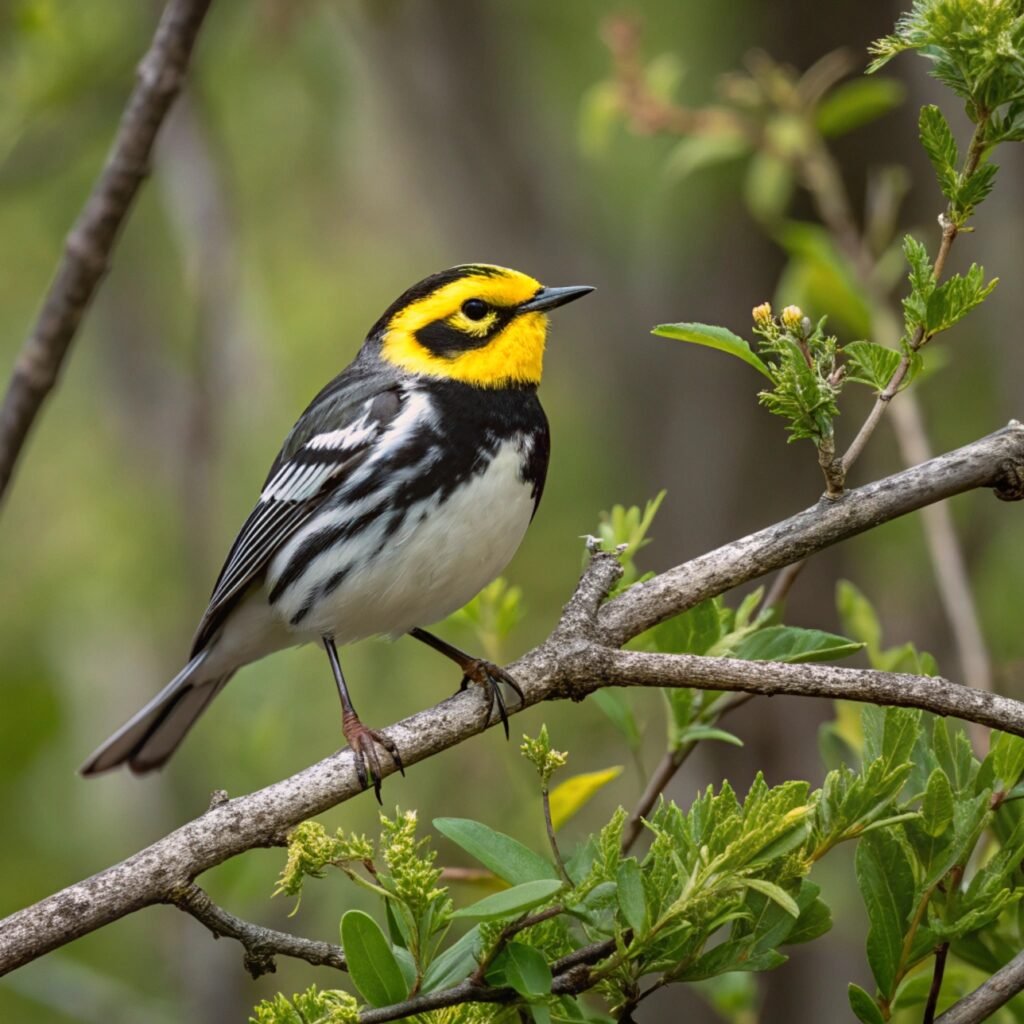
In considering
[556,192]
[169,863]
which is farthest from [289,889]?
[556,192]

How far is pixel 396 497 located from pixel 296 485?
16.5 inches

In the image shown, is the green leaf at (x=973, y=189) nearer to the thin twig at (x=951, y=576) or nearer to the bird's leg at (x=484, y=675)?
the bird's leg at (x=484, y=675)

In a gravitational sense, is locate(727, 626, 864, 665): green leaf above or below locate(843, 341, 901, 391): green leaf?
below

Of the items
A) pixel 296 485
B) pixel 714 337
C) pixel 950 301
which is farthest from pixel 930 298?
pixel 296 485

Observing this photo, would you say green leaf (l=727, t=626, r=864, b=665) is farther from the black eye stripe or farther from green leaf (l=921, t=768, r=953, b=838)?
the black eye stripe

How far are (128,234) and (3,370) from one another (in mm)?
1015

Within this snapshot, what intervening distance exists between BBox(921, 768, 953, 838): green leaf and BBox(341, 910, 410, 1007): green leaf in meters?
0.64

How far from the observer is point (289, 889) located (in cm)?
169

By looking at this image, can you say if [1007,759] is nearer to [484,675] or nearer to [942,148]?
[942,148]

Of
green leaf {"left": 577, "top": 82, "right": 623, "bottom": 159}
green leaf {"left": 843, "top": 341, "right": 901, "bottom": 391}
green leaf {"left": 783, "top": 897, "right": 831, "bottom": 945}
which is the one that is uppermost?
green leaf {"left": 577, "top": 82, "right": 623, "bottom": 159}

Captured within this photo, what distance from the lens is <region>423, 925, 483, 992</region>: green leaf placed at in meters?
1.65

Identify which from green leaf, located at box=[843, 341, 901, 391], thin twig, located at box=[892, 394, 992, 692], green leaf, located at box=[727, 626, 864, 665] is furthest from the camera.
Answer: thin twig, located at box=[892, 394, 992, 692]

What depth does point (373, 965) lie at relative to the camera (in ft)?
5.30

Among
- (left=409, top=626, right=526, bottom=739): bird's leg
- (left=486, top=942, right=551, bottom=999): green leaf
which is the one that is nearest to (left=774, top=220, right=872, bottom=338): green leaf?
(left=409, top=626, right=526, bottom=739): bird's leg
